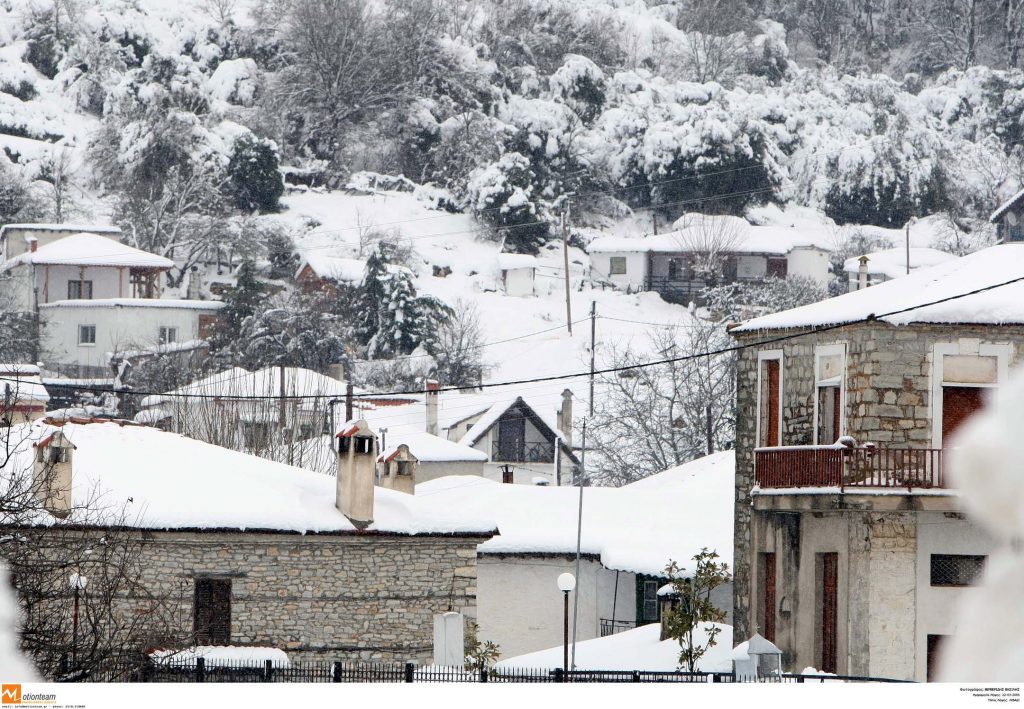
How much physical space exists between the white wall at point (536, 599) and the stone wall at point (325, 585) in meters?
5.10

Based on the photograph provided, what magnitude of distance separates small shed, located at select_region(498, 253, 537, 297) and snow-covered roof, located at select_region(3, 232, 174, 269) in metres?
10.1

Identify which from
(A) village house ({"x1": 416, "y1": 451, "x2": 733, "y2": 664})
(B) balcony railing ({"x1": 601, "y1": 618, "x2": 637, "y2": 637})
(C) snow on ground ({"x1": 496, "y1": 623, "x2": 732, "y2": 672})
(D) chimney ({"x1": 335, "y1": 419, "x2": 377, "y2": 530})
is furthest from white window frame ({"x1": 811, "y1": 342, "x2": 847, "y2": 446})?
(B) balcony railing ({"x1": 601, "y1": 618, "x2": 637, "y2": 637})

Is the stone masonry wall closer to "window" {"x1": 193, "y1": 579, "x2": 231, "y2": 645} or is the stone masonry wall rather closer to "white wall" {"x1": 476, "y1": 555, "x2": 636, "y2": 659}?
"window" {"x1": 193, "y1": 579, "x2": 231, "y2": 645}

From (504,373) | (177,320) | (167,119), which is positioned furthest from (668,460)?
(167,119)

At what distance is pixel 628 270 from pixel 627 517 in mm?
25508

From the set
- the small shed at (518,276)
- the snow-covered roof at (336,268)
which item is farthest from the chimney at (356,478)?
the small shed at (518,276)

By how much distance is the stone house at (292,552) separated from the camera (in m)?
10.6

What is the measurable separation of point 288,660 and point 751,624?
3.29m

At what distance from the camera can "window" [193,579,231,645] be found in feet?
34.6

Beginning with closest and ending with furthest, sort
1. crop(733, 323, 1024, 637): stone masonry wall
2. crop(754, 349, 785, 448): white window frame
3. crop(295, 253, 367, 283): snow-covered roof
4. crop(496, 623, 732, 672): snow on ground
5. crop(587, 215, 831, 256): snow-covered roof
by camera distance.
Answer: crop(733, 323, 1024, 637): stone masonry wall
crop(496, 623, 732, 672): snow on ground
crop(754, 349, 785, 448): white window frame
crop(295, 253, 367, 283): snow-covered roof
crop(587, 215, 831, 256): snow-covered roof

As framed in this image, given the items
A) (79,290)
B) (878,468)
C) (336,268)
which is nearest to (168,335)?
(79,290)

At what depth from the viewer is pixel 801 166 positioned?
168 ft

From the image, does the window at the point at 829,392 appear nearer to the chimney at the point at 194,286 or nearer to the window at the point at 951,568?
the window at the point at 951,568

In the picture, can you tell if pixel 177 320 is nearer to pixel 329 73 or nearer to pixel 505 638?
pixel 505 638
